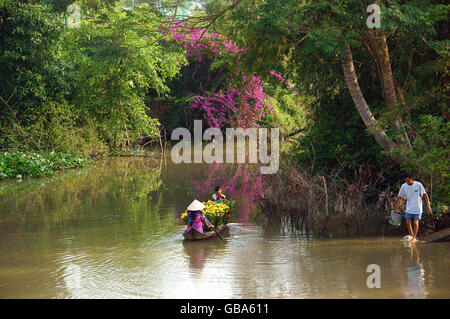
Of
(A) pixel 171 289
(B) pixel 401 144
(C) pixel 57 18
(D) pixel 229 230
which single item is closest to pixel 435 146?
(B) pixel 401 144

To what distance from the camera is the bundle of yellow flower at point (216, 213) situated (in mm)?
13047

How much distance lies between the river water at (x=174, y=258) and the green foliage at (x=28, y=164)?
5.23 metres

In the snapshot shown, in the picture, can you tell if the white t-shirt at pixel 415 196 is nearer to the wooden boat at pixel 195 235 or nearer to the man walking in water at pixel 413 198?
the man walking in water at pixel 413 198

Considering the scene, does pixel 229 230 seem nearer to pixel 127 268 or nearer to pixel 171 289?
pixel 127 268

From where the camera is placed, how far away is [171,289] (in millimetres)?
9250

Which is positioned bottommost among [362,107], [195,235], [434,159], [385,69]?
[195,235]

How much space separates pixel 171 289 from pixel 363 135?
7.64 metres

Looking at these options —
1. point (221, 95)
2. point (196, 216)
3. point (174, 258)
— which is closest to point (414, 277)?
point (174, 258)

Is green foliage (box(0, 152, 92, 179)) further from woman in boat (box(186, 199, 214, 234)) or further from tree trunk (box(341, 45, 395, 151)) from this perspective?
tree trunk (box(341, 45, 395, 151))

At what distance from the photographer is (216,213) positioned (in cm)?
1314

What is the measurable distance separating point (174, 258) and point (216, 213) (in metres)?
2.19

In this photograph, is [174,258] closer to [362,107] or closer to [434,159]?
[434,159]

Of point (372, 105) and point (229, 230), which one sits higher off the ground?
point (372, 105)
